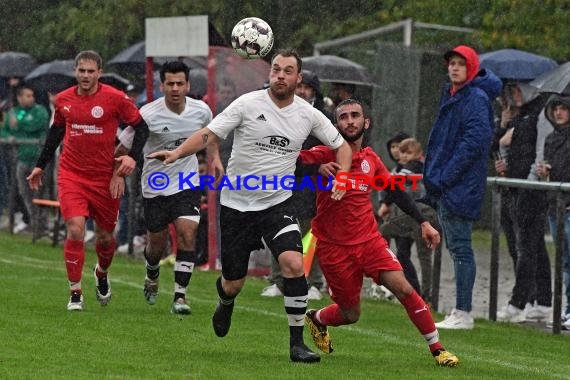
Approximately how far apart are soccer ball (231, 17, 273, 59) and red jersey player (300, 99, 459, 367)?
58.9 inches

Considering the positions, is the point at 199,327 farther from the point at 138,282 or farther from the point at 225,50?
the point at 225,50

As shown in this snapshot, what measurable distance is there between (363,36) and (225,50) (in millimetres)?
6996

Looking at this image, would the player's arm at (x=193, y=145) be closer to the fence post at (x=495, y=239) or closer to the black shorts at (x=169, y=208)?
the black shorts at (x=169, y=208)

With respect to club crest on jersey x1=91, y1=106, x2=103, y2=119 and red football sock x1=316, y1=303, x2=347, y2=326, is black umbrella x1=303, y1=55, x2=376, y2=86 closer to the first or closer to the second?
club crest on jersey x1=91, y1=106, x2=103, y2=119

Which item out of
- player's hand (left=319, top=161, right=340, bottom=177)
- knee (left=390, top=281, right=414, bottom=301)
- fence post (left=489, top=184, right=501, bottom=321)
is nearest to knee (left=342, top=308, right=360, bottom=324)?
knee (left=390, top=281, right=414, bottom=301)

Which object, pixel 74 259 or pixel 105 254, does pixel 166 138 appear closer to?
pixel 105 254

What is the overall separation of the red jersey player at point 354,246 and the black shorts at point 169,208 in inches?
114

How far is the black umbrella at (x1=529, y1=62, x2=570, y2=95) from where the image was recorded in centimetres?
1544

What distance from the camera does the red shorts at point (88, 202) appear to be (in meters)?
13.5

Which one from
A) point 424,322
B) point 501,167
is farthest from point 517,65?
point 424,322

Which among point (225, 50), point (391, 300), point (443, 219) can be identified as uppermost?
point (225, 50)

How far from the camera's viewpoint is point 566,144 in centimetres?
1406

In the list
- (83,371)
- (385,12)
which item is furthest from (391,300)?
(385,12)

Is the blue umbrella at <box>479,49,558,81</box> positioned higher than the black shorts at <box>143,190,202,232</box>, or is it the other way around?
the blue umbrella at <box>479,49,558,81</box>
